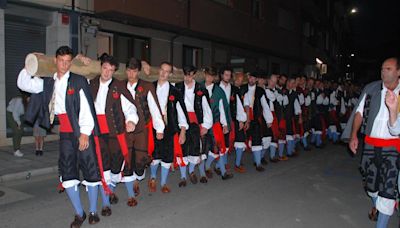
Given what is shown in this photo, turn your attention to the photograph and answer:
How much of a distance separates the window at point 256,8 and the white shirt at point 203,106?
15.0 metres

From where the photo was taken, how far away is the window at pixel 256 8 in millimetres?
20266

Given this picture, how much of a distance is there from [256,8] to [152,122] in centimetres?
1710

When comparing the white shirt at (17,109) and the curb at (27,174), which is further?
the white shirt at (17,109)

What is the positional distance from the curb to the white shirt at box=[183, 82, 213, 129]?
3.28 m

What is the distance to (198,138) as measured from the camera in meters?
6.32

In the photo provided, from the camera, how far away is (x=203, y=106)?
20.8 ft

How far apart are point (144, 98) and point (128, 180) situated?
3.84 ft

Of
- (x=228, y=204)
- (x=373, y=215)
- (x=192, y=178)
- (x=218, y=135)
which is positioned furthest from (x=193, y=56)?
(x=373, y=215)

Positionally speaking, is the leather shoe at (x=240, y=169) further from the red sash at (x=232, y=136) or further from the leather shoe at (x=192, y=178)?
the leather shoe at (x=192, y=178)

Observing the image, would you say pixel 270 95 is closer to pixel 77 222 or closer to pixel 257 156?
pixel 257 156

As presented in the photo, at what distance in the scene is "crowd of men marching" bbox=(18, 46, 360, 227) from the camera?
166 inches

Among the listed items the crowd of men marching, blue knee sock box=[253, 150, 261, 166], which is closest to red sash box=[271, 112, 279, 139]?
the crowd of men marching

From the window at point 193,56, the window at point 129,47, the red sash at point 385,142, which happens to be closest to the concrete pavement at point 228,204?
the red sash at point 385,142

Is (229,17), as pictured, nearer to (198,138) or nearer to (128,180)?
(198,138)
